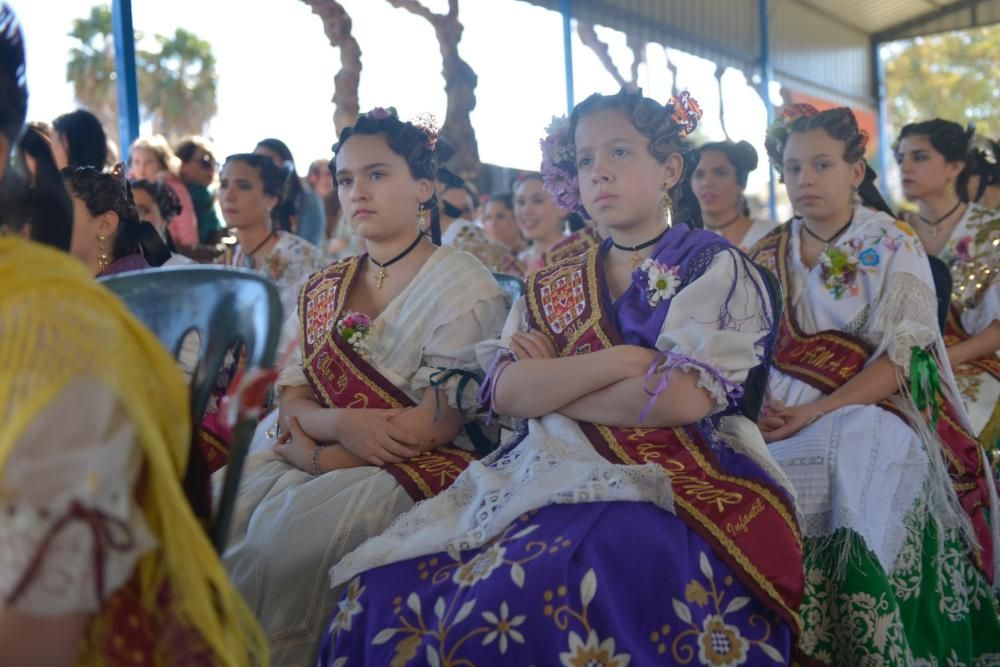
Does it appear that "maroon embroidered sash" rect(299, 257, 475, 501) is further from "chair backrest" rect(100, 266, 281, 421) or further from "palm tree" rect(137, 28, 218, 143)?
"palm tree" rect(137, 28, 218, 143)

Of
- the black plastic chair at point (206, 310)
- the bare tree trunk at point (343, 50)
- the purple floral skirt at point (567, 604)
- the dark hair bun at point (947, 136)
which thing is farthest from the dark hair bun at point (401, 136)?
the bare tree trunk at point (343, 50)

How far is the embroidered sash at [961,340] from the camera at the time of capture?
3.91 metres

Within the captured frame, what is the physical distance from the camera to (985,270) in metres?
4.12

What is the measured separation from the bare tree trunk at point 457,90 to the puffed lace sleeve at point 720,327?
535cm

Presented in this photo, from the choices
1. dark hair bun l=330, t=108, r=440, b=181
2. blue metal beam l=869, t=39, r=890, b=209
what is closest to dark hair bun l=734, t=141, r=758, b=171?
dark hair bun l=330, t=108, r=440, b=181

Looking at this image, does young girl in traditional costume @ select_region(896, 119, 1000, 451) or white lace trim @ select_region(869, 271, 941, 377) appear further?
young girl in traditional costume @ select_region(896, 119, 1000, 451)

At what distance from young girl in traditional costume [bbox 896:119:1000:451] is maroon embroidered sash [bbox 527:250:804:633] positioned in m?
1.67

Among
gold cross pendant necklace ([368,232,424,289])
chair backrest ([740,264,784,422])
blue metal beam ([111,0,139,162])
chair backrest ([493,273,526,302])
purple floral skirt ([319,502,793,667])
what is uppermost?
blue metal beam ([111,0,139,162])

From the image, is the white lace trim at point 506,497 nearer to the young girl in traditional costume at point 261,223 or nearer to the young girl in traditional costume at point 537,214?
the young girl in traditional costume at point 261,223

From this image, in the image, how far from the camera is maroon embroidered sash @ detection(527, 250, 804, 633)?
2.20 metres

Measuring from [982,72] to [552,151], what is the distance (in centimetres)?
2359

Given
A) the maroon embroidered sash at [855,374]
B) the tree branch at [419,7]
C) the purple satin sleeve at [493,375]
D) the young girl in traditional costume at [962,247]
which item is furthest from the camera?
the tree branch at [419,7]

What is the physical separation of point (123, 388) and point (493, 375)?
1.45 meters

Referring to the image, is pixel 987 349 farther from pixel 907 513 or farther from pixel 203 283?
pixel 203 283
